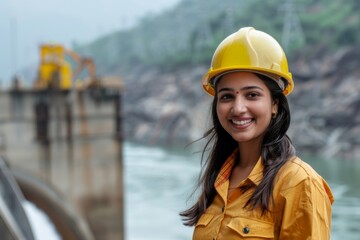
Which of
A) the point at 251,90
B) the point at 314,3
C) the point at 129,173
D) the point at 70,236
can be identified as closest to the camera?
the point at 251,90

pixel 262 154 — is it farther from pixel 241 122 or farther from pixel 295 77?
pixel 295 77

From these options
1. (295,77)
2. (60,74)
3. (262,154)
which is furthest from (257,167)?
(295,77)

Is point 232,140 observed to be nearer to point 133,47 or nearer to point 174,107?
point 174,107

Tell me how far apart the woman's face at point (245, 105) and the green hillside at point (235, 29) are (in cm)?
4459

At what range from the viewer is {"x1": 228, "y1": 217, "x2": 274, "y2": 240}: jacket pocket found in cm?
146

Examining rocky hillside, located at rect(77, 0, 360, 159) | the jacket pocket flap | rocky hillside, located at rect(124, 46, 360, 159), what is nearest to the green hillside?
rocky hillside, located at rect(77, 0, 360, 159)

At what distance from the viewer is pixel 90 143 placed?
11633 millimetres

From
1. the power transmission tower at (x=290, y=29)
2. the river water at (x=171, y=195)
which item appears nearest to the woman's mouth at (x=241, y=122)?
the river water at (x=171, y=195)

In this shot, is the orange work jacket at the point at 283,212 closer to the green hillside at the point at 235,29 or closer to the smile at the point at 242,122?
the smile at the point at 242,122

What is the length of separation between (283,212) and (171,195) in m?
20.1

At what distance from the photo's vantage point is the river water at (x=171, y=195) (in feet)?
53.8

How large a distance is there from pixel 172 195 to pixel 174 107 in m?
31.8

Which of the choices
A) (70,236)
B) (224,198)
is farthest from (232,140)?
(70,236)

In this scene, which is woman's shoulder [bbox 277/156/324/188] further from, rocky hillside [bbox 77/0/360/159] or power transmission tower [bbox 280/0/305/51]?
power transmission tower [bbox 280/0/305/51]
